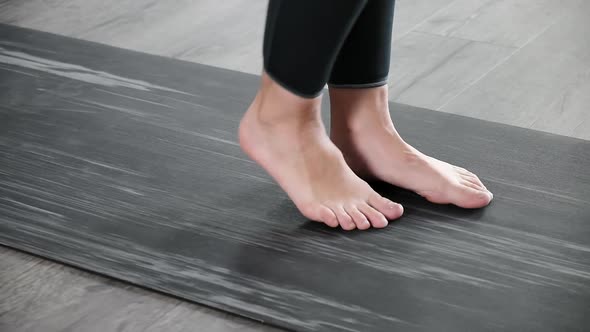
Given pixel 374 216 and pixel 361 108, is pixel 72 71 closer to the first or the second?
pixel 361 108

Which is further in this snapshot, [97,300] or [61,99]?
[61,99]

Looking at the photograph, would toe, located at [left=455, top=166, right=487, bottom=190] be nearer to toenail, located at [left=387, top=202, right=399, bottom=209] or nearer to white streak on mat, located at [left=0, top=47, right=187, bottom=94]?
toenail, located at [left=387, top=202, right=399, bottom=209]

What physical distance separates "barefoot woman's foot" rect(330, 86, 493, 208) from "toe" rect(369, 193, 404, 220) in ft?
0.25

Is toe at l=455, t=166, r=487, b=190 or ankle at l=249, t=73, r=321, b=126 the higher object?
ankle at l=249, t=73, r=321, b=126

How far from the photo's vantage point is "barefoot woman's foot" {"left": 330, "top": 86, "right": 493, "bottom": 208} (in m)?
1.47

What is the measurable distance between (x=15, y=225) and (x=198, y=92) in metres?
0.63

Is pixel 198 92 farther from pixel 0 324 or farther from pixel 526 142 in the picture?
pixel 0 324

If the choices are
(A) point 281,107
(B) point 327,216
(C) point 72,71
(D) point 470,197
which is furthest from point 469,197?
(C) point 72,71

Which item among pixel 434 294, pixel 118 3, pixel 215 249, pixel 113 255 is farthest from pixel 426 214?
pixel 118 3

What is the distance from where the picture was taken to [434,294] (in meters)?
1.24

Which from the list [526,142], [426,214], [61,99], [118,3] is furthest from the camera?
[118,3]

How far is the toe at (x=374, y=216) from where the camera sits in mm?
1401

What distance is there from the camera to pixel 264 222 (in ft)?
4.68

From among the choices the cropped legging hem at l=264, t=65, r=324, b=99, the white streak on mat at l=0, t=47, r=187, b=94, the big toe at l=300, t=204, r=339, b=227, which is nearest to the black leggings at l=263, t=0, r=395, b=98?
the cropped legging hem at l=264, t=65, r=324, b=99
